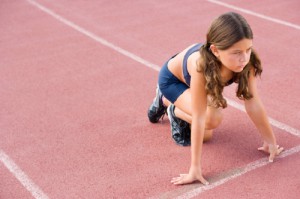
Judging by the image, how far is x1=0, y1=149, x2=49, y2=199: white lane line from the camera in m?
3.51

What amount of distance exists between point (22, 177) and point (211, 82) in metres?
1.58

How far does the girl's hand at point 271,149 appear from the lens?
372cm

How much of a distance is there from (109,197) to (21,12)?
519cm

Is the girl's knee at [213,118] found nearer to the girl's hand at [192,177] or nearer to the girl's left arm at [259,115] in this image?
the girl's left arm at [259,115]

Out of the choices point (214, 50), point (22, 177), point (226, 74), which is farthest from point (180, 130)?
point (22, 177)

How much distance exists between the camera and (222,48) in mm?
3188

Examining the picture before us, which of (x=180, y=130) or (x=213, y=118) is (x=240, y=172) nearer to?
(x=213, y=118)

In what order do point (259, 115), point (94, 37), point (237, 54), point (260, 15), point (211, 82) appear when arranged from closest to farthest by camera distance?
point (237, 54), point (211, 82), point (259, 115), point (94, 37), point (260, 15)

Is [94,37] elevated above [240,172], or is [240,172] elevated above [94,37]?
[240,172]

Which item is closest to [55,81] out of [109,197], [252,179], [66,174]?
[66,174]

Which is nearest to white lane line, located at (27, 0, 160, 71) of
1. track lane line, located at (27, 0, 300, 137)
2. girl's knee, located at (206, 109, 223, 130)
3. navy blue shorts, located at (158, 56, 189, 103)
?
track lane line, located at (27, 0, 300, 137)

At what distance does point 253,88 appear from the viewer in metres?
3.54

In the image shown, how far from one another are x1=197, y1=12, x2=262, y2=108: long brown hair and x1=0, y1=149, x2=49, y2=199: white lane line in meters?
1.38

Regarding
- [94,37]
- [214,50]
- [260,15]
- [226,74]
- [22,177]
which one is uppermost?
[214,50]
